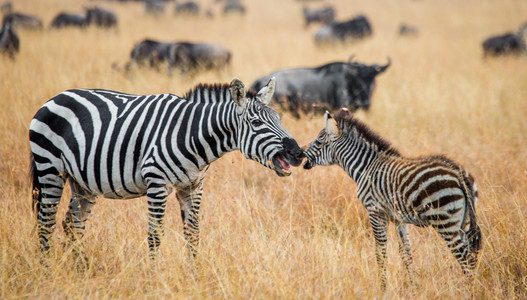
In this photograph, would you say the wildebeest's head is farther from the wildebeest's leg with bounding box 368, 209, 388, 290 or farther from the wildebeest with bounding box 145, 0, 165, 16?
the wildebeest with bounding box 145, 0, 165, 16

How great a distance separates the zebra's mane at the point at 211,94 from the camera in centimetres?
371

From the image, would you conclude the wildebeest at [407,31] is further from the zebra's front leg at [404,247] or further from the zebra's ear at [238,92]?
the zebra's ear at [238,92]

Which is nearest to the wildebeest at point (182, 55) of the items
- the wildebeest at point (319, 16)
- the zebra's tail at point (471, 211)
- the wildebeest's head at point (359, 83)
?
the wildebeest's head at point (359, 83)

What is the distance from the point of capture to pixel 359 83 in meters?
8.88

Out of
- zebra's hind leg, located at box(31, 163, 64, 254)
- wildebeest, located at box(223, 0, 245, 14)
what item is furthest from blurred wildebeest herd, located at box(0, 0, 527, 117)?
wildebeest, located at box(223, 0, 245, 14)

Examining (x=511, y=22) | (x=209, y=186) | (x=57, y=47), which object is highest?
(x=511, y=22)

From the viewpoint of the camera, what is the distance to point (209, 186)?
5.49 meters

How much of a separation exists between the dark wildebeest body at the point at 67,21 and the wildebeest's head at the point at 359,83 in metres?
12.6

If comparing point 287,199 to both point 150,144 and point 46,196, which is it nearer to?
point 150,144

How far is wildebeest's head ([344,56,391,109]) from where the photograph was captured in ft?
29.0

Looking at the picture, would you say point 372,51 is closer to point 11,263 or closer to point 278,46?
point 278,46

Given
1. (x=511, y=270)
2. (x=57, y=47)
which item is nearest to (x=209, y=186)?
(x=511, y=270)

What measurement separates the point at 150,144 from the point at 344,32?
1617 cm

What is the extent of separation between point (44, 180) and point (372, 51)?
1384cm
